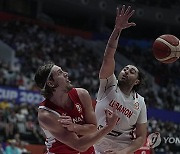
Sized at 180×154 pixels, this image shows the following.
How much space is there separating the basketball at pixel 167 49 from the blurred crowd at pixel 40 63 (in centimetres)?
638

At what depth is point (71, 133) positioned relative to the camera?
3.65m

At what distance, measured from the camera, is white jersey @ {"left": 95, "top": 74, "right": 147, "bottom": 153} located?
4613 millimetres

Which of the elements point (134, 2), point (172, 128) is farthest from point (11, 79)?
point (134, 2)

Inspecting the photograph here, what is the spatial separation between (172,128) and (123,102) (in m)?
3.08

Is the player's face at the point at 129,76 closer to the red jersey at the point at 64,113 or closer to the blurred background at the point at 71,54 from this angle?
the red jersey at the point at 64,113

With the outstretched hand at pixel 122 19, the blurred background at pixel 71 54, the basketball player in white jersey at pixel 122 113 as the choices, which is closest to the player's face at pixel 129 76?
the basketball player in white jersey at pixel 122 113

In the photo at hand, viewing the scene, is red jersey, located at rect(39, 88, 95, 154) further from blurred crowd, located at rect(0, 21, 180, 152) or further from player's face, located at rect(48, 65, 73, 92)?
blurred crowd, located at rect(0, 21, 180, 152)

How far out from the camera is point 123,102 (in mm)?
4637

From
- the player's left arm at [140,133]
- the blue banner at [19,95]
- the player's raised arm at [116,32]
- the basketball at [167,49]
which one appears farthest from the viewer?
the blue banner at [19,95]

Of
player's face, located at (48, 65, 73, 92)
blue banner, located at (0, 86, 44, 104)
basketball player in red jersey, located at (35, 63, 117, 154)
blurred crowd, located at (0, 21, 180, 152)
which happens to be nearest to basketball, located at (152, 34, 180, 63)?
basketball player in red jersey, located at (35, 63, 117, 154)

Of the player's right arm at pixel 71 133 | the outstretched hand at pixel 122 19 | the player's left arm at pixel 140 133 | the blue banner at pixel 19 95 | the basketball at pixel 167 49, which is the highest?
the outstretched hand at pixel 122 19

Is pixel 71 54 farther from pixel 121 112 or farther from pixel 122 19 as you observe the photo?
pixel 122 19

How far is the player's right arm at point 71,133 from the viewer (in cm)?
356

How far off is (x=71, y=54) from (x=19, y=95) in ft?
27.2
